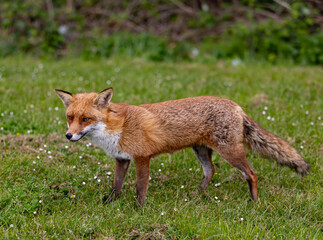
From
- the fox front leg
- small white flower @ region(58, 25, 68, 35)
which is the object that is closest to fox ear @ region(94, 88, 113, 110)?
the fox front leg

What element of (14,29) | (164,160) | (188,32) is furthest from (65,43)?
(164,160)

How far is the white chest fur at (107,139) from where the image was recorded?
3.90 meters

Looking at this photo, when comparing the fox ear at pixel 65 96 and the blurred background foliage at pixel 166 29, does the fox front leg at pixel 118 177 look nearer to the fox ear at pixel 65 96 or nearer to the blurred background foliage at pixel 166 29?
the fox ear at pixel 65 96

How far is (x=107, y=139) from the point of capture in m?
3.96

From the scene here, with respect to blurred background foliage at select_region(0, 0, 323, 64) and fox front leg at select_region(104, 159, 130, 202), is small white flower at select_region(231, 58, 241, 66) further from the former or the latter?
fox front leg at select_region(104, 159, 130, 202)

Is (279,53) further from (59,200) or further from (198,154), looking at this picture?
(59,200)

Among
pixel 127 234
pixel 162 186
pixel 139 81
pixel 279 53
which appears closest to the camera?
pixel 127 234

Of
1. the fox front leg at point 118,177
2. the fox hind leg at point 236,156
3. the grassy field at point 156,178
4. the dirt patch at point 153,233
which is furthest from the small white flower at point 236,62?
the dirt patch at point 153,233

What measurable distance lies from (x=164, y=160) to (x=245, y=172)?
4.31 ft

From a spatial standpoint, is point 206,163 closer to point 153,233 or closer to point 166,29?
point 153,233

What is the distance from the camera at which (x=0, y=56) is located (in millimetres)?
10711

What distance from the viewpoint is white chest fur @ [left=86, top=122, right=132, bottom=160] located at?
12.8 ft

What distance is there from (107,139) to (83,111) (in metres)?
0.39

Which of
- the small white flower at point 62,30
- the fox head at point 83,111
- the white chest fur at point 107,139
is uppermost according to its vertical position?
the fox head at point 83,111
